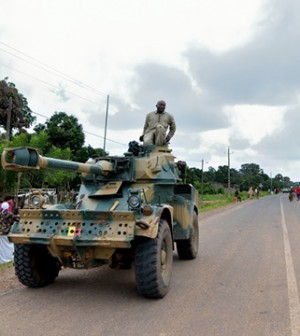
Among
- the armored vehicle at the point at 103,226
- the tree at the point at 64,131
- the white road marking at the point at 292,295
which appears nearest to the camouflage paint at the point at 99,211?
the armored vehicle at the point at 103,226

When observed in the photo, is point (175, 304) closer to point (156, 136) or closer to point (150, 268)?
point (150, 268)

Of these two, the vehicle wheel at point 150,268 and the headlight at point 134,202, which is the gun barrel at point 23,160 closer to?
the headlight at point 134,202

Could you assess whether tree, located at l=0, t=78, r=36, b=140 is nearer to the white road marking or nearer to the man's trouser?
the man's trouser

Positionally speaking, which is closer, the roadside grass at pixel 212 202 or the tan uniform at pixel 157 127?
the tan uniform at pixel 157 127

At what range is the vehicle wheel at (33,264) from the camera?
612 centimetres

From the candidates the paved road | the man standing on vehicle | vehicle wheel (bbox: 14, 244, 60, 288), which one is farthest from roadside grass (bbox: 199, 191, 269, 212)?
vehicle wheel (bbox: 14, 244, 60, 288)

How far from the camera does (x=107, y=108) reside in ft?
95.8

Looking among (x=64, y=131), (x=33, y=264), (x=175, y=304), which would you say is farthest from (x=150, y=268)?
(x=64, y=131)

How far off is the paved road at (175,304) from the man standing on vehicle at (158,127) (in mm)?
2469

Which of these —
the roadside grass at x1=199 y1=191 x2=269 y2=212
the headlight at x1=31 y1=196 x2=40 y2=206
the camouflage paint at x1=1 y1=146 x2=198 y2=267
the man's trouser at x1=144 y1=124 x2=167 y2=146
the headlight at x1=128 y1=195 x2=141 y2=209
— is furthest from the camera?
the roadside grass at x1=199 y1=191 x2=269 y2=212

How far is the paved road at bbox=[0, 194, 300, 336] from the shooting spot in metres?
4.63

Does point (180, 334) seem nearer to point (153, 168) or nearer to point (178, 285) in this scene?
point (178, 285)

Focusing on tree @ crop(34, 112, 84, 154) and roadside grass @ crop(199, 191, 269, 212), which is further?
roadside grass @ crop(199, 191, 269, 212)

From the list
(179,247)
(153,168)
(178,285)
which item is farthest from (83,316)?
(179,247)
